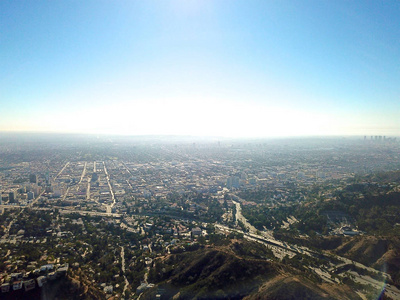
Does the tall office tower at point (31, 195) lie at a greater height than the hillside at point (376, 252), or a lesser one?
lesser

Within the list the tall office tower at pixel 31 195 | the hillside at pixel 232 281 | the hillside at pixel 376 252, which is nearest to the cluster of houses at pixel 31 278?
the hillside at pixel 232 281

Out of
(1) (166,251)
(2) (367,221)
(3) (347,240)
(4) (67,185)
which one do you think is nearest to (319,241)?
(3) (347,240)

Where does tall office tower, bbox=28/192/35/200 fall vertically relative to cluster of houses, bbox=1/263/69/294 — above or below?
below

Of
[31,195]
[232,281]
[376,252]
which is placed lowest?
[31,195]

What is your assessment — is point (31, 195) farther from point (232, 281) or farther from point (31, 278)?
point (232, 281)

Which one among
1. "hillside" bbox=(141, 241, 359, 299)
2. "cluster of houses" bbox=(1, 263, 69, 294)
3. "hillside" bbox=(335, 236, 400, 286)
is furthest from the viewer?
"hillside" bbox=(335, 236, 400, 286)

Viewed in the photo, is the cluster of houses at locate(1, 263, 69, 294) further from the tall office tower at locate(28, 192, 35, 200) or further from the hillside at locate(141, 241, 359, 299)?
the tall office tower at locate(28, 192, 35, 200)

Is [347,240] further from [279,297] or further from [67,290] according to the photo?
[67,290]

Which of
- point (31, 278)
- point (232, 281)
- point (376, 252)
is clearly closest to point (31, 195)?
point (31, 278)

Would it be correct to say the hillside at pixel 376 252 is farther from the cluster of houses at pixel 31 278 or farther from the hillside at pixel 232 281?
the cluster of houses at pixel 31 278

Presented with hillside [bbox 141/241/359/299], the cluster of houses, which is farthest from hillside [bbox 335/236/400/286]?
the cluster of houses

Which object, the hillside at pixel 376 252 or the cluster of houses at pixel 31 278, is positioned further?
the hillside at pixel 376 252
